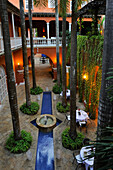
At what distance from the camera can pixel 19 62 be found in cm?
1691

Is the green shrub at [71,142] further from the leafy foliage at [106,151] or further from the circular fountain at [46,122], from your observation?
the leafy foliage at [106,151]

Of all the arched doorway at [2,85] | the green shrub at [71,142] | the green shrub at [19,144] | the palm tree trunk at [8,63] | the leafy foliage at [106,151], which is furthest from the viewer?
the arched doorway at [2,85]

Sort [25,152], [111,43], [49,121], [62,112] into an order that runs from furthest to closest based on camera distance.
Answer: [62,112] → [49,121] → [25,152] → [111,43]

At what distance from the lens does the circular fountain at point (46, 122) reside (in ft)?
28.5

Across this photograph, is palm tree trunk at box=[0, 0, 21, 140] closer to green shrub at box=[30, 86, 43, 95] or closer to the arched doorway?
the arched doorway

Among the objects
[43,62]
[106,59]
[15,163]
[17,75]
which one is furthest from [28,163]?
[43,62]

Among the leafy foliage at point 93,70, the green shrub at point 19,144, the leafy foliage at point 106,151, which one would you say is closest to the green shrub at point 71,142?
the green shrub at point 19,144

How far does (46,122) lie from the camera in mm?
9344

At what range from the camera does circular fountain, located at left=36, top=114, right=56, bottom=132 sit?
342 inches

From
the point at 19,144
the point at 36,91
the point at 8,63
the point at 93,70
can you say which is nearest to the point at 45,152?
the point at 19,144

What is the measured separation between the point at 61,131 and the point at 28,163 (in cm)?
280

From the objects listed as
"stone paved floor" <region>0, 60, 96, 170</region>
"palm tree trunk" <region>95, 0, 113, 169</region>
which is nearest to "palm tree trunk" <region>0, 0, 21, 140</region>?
"stone paved floor" <region>0, 60, 96, 170</region>

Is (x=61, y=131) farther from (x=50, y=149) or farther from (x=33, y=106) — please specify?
(x=33, y=106)

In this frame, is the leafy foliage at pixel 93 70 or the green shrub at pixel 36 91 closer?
the leafy foliage at pixel 93 70
